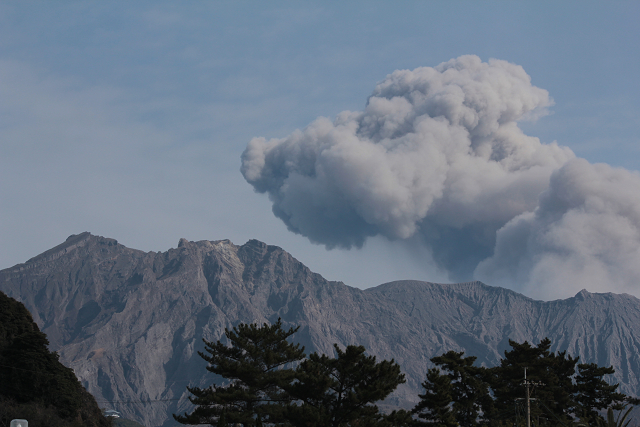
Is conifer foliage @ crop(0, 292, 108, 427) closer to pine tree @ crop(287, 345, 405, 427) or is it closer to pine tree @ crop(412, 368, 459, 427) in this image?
pine tree @ crop(287, 345, 405, 427)

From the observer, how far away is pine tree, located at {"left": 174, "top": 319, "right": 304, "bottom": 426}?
66.9m

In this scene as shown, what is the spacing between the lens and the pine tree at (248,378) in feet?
220

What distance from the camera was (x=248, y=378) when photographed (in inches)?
2734

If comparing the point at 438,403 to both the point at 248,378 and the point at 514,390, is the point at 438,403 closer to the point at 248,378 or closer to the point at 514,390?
the point at 514,390

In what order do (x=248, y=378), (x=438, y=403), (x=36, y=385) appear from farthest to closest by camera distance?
1. (x=36, y=385)
2. (x=438, y=403)
3. (x=248, y=378)

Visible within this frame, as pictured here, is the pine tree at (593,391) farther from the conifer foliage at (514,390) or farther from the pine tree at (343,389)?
the pine tree at (343,389)

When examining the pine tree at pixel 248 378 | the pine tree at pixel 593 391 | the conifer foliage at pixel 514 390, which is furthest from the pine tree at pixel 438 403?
the pine tree at pixel 593 391

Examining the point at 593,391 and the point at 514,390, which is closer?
the point at 514,390

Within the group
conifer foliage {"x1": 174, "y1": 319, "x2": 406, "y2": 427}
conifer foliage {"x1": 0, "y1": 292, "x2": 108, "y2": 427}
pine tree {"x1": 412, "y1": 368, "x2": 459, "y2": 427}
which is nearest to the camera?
conifer foliage {"x1": 174, "y1": 319, "x2": 406, "y2": 427}

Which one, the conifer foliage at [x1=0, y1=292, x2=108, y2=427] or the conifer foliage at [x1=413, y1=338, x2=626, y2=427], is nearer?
the conifer foliage at [x1=0, y1=292, x2=108, y2=427]

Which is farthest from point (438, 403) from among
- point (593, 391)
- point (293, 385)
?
point (593, 391)

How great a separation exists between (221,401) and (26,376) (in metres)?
32.4

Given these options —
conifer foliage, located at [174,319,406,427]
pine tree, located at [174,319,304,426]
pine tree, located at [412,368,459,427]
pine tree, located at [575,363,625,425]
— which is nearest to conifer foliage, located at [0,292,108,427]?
pine tree, located at [174,319,304,426]

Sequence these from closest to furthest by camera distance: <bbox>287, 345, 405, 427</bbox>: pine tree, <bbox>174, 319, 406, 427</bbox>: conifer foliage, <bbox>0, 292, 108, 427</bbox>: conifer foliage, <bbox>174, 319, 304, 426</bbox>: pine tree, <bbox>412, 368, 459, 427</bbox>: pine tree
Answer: <bbox>287, 345, 405, 427</bbox>: pine tree < <bbox>174, 319, 406, 427</bbox>: conifer foliage < <bbox>174, 319, 304, 426</bbox>: pine tree < <bbox>412, 368, 459, 427</bbox>: pine tree < <bbox>0, 292, 108, 427</bbox>: conifer foliage
